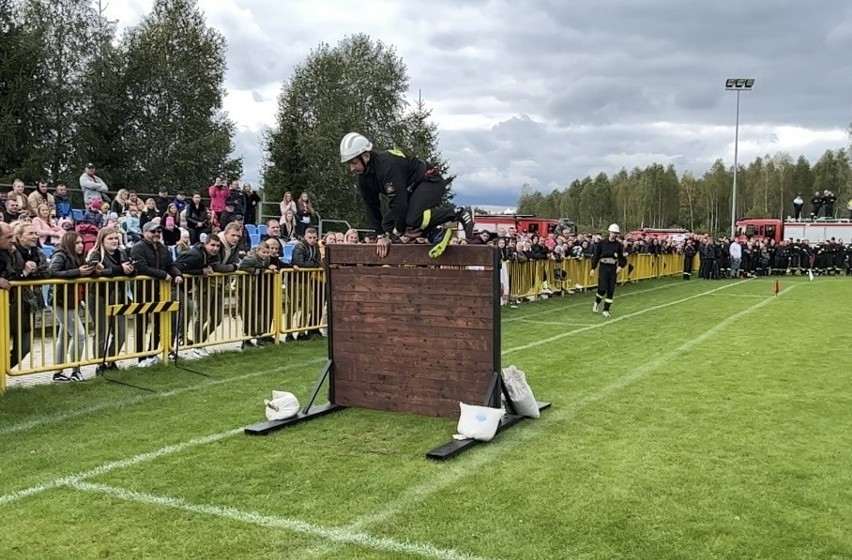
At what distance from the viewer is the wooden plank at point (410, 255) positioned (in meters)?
6.95

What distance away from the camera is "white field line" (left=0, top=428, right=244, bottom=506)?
17.0 ft

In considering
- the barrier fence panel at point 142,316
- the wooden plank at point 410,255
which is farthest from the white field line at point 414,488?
the barrier fence panel at point 142,316

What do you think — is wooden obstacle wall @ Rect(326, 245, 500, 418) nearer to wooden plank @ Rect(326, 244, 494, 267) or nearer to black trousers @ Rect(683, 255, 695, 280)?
wooden plank @ Rect(326, 244, 494, 267)

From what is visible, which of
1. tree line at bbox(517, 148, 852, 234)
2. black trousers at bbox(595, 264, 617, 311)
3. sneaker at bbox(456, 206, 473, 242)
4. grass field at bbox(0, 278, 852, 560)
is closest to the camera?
grass field at bbox(0, 278, 852, 560)

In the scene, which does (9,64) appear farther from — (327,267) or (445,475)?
(445,475)

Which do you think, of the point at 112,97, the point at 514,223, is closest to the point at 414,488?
the point at 112,97

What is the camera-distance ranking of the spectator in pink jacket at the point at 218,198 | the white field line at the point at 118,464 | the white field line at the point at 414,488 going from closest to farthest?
the white field line at the point at 414,488 < the white field line at the point at 118,464 < the spectator in pink jacket at the point at 218,198

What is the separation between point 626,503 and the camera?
507 cm

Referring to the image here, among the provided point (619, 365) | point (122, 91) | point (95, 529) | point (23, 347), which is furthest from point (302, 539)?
point (122, 91)

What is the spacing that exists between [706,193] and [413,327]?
111 metres

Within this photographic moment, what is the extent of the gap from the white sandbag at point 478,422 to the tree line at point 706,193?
3304 inches

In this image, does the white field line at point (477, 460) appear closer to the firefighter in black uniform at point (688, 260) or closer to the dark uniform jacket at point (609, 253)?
the dark uniform jacket at point (609, 253)

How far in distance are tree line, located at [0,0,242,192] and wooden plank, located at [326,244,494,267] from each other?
26098 millimetres

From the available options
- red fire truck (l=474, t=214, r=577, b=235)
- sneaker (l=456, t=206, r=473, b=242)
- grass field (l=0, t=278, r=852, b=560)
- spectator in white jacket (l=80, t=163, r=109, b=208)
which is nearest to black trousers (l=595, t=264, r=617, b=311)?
grass field (l=0, t=278, r=852, b=560)
